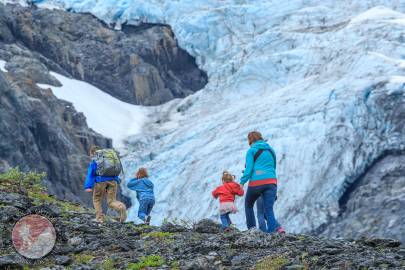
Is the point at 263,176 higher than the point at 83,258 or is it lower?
higher

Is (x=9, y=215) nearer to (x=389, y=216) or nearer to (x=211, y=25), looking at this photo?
(x=389, y=216)

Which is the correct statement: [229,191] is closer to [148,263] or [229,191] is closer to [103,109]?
[148,263]

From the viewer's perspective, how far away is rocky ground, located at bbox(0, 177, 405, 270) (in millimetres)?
8273

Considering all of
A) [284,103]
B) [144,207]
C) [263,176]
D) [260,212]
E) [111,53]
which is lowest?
[144,207]

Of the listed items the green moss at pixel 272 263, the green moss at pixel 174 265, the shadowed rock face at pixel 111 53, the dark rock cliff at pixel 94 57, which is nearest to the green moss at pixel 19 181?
the green moss at pixel 174 265

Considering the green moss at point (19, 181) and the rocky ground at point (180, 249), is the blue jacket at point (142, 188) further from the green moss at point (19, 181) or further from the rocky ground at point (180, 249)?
the rocky ground at point (180, 249)

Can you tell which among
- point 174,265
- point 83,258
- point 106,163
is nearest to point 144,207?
point 106,163

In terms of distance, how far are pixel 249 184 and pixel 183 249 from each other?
8.39ft

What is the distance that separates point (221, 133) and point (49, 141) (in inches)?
309

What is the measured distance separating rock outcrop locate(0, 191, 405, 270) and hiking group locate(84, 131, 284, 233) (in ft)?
2.58

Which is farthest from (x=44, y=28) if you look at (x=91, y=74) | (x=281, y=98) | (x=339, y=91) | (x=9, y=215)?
(x=9, y=215)

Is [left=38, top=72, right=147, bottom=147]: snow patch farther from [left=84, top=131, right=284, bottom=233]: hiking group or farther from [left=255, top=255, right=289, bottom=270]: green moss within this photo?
[left=255, top=255, right=289, bottom=270]: green moss

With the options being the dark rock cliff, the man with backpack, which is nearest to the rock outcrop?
the man with backpack

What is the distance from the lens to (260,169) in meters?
11.3
